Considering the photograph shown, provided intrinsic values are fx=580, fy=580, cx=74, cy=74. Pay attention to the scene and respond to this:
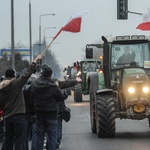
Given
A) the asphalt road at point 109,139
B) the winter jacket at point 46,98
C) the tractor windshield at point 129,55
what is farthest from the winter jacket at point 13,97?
the tractor windshield at point 129,55

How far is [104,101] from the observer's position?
14938 mm

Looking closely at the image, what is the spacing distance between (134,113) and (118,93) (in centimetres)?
76

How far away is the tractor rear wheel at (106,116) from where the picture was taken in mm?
14766

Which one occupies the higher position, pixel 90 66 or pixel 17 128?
pixel 90 66

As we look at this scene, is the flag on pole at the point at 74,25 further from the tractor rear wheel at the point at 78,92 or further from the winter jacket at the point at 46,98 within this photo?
the tractor rear wheel at the point at 78,92

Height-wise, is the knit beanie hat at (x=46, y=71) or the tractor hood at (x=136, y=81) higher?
the knit beanie hat at (x=46, y=71)

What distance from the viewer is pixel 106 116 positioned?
48.4 ft

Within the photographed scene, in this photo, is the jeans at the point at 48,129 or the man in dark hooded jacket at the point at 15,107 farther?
the jeans at the point at 48,129

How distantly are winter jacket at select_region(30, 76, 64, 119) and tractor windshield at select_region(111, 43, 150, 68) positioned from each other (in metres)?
5.71

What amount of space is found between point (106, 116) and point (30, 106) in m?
4.47

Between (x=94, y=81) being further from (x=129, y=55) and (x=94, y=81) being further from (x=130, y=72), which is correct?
(x=130, y=72)

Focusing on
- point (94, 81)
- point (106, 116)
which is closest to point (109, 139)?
point (106, 116)

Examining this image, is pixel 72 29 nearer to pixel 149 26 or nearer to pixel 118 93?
pixel 118 93

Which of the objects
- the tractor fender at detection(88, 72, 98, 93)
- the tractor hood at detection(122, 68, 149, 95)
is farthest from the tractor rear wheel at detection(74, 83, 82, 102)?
the tractor hood at detection(122, 68, 149, 95)
